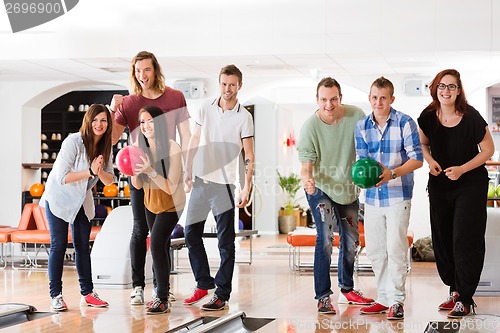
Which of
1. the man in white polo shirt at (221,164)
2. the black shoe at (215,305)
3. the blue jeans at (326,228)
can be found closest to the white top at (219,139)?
the man in white polo shirt at (221,164)

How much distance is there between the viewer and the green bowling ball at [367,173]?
4.84 m

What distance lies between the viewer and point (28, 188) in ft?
40.0

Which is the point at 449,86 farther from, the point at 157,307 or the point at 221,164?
the point at 157,307

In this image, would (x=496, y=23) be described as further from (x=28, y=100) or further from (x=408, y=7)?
(x=28, y=100)

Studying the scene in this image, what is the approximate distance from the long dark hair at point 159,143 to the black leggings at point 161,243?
0.28 metres

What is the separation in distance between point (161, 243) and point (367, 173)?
1395mm

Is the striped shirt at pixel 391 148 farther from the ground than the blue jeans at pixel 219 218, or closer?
farther from the ground

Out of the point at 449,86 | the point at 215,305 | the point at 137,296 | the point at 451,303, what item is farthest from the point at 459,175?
the point at 137,296

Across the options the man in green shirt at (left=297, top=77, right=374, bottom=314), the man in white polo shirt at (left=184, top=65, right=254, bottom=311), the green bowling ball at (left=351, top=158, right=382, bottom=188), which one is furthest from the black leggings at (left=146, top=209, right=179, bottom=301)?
the green bowling ball at (left=351, top=158, right=382, bottom=188)

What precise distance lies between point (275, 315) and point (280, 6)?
4966mm

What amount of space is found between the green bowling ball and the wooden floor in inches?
32.6

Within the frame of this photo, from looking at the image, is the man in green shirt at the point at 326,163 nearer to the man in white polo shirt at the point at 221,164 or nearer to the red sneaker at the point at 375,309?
the red sneaker at the point at 375,309

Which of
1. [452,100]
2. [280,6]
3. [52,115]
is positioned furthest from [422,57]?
[52,115]

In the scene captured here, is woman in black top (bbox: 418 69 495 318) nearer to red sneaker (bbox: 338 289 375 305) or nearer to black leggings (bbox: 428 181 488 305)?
black leggings (bbox: 428 181 488 305)
